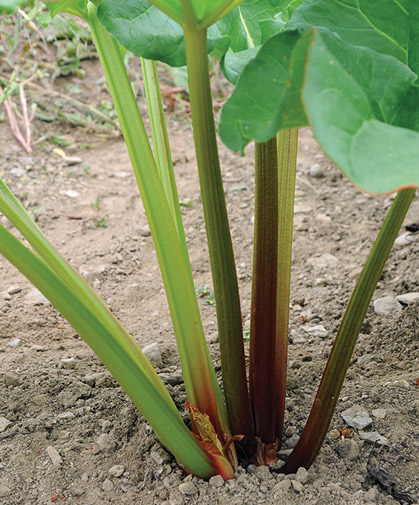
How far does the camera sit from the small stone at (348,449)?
3.61 feet

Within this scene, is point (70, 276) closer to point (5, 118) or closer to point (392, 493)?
point (392, 493)

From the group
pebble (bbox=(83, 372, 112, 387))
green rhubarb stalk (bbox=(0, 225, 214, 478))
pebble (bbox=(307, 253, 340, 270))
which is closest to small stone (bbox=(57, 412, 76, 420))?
pebble (bbox=(83, 372, 112, 387))

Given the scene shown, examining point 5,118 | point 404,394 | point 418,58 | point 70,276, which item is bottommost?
point 5,118

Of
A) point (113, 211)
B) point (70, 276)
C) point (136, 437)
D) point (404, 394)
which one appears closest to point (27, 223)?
point (70, 276)

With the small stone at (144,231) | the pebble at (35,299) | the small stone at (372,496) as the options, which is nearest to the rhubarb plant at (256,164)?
the small stone at (372,496)

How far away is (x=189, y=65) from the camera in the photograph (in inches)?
32.4

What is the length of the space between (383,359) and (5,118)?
7.32 feet

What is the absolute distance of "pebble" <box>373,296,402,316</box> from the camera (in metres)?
1.65

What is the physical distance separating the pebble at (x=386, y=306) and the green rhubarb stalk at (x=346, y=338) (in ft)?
2.33

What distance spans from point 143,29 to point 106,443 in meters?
0.72

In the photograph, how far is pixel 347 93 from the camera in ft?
2.21

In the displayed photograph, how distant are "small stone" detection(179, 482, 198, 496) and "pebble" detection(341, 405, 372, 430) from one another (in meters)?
0.34

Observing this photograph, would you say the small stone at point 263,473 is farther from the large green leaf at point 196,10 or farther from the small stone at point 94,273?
the small stone at point 94,273

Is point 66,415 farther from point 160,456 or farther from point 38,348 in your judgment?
point 38,348
